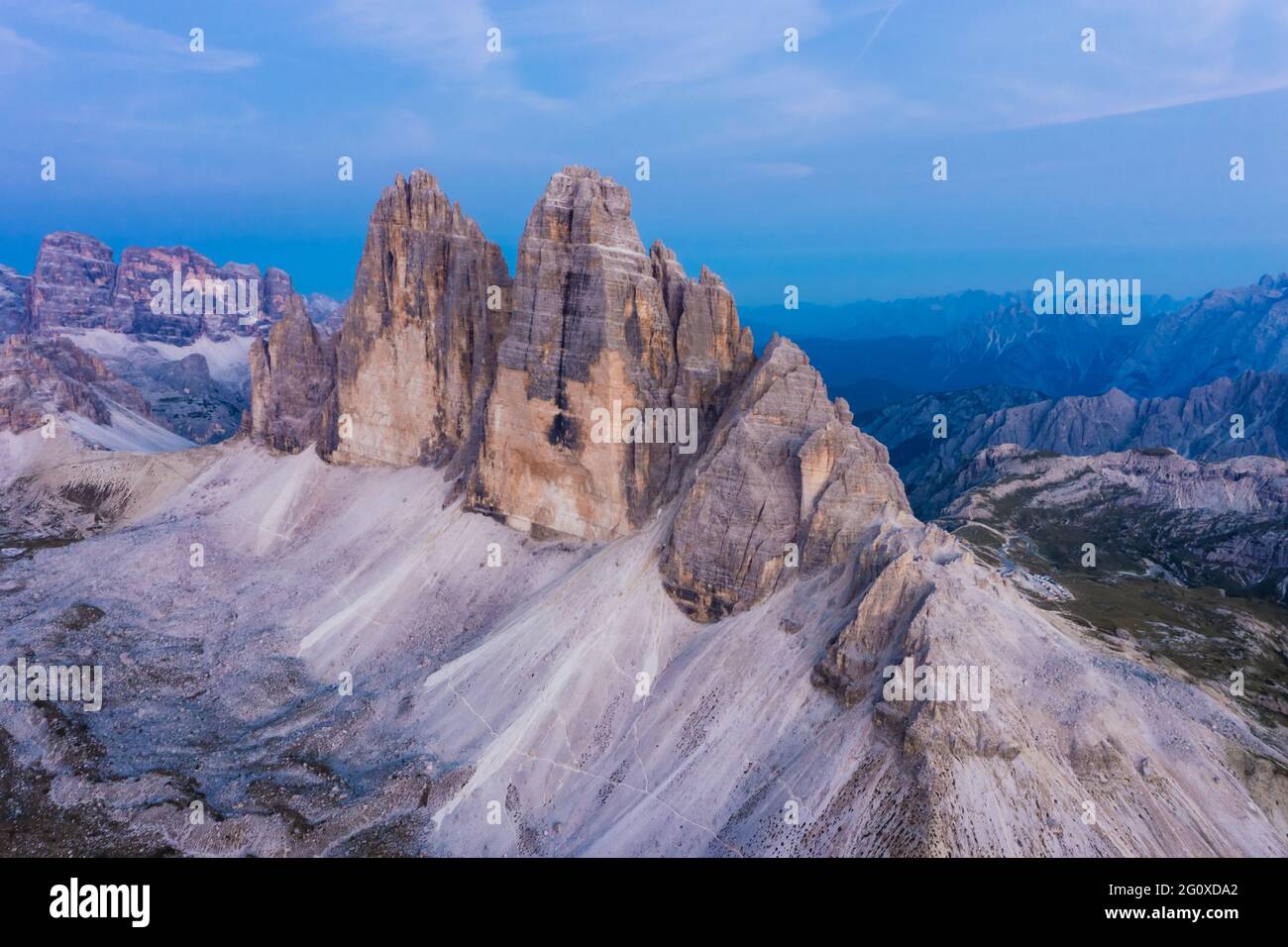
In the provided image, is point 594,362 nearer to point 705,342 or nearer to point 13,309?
point 705,342

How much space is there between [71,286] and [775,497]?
201211mm

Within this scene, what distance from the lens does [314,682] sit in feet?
184

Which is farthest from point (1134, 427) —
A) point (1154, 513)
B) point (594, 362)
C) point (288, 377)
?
point (288, 377)

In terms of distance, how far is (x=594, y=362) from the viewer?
56.6 meters

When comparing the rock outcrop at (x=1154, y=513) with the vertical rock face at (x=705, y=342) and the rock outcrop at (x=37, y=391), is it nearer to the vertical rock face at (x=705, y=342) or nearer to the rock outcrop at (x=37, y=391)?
the vertical rock face at (x=705, y=342)

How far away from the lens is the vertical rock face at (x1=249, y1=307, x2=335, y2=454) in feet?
278

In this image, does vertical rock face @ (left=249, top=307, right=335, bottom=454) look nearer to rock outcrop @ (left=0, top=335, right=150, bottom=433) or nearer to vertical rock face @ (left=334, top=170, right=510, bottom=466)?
vertical rock face @ (left=334, top=170, right=510, bottom=466)

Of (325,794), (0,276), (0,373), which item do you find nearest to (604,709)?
(325,794)

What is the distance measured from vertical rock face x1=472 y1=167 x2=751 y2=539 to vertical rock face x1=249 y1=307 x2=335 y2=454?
32.6m

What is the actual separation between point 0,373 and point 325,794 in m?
90.3

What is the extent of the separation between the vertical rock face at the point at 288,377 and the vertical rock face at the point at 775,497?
5084cm

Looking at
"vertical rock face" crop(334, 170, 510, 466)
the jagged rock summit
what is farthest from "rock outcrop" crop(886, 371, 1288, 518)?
the jagged rock summit

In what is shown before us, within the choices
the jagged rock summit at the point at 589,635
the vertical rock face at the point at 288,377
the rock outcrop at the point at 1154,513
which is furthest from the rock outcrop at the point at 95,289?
the rock outcrop at the point at 1154,513

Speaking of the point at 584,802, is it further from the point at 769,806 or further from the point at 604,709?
the point at 769,806
